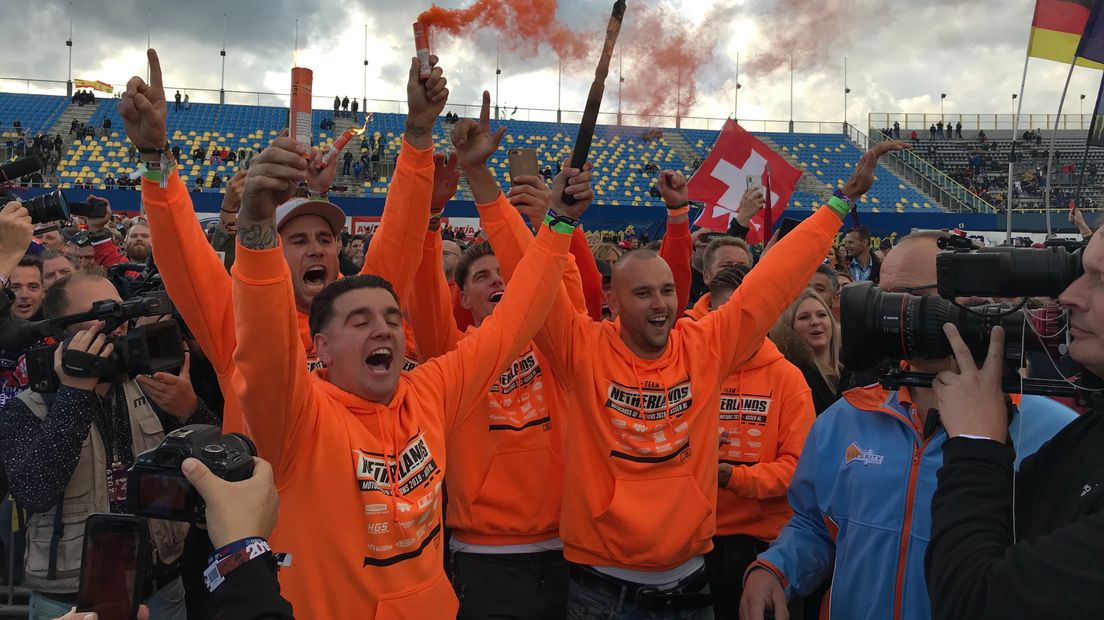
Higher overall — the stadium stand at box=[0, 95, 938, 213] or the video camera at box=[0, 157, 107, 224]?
the stadium stand at box=[0, 95, 938, 213]

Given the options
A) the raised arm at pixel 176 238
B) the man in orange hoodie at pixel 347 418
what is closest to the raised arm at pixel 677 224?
the man in orange hoodie at pixel 347 418

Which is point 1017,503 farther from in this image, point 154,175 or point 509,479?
point 154,175

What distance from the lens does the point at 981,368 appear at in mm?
1640

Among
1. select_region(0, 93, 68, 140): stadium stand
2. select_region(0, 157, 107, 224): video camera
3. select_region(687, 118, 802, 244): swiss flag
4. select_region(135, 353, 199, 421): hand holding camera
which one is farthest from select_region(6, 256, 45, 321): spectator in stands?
select_region(0, 93, 68, 140): stadium stand

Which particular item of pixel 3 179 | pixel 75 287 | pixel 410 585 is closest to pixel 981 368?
pixel 410 585

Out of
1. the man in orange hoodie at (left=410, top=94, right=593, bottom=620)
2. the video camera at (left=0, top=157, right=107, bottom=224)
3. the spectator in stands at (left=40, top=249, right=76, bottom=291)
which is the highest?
the video camera at (left=0, top=157, right=107, bottom=224)

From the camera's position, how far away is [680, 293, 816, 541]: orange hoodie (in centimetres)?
320

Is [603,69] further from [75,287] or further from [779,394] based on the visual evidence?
[75,287]

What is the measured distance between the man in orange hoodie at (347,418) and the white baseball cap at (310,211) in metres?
0.71

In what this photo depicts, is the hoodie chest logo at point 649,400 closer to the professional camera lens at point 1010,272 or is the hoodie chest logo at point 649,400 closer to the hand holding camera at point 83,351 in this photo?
the professional camera lens at point 1010,272

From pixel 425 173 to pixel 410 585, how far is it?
1450mm

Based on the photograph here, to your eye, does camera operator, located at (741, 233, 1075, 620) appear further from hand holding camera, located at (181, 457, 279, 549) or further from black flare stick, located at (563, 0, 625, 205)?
hand holding camera, located at (181, 457, 279, 549)

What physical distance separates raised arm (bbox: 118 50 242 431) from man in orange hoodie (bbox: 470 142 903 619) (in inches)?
38.9

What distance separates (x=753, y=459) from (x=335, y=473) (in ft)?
5.95
